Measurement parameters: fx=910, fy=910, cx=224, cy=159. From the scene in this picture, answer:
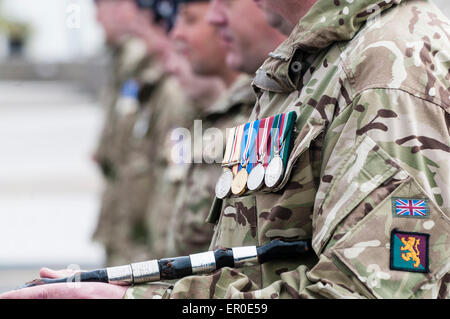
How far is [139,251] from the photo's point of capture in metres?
6.64

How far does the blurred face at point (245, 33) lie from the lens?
320 cm

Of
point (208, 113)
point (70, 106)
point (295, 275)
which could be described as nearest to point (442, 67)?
point (295, 275)

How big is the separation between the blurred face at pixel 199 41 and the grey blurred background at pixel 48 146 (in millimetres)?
558

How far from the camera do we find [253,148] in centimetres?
210

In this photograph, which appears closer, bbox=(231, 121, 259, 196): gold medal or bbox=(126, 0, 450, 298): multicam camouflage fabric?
bbox=(126, 0, 450, 298): multicam camouflage fabric

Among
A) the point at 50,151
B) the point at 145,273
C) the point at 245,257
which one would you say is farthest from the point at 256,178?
the point at 50,151

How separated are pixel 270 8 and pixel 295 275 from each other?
75 cm

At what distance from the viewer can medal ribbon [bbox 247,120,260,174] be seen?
6.82 ft

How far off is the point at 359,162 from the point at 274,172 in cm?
25

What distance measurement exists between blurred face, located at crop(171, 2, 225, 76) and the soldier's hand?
2968mm

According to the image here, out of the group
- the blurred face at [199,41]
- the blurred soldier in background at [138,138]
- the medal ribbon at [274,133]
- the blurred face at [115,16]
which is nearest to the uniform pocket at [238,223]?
the medal ribbon at [274,133]

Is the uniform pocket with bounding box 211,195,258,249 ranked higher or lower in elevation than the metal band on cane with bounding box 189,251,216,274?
higher

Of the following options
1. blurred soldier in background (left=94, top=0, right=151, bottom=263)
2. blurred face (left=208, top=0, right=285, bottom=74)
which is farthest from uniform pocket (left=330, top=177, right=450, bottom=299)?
blurred soldier in background (left=94, top=0, right=151, bottom=263)

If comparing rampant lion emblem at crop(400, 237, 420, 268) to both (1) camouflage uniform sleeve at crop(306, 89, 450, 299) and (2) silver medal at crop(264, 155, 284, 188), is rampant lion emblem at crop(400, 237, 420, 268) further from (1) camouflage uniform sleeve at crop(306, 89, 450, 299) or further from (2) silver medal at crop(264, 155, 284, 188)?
(2) silver medal at crop(264, 155, 284, 188)
